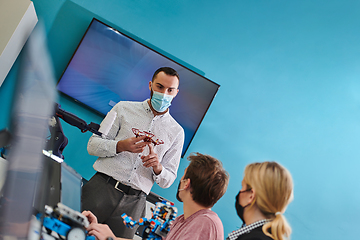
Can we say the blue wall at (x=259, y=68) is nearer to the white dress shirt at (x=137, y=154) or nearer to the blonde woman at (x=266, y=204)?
the white dress shirt at (x=137, y=154)

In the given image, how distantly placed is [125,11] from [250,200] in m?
2.25

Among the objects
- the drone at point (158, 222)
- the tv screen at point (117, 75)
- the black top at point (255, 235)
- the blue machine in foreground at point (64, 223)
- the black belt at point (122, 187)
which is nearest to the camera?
the blue machine in foreground at point (64, 223)

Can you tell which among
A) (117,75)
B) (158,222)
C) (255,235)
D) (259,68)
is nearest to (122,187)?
(158,222)

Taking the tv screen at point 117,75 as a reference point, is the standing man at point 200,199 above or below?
below

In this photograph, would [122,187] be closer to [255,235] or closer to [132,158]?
[132,158]

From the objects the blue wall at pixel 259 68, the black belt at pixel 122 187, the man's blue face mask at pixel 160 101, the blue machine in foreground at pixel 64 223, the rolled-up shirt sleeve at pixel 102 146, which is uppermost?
the blue wall at pixel 259 68

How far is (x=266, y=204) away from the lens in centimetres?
74

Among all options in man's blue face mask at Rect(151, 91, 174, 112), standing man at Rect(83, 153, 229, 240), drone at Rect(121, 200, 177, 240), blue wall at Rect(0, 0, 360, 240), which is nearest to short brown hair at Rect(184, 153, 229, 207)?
standing man at Rect(83, 153, 229, 240)

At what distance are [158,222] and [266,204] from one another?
0.37 meters

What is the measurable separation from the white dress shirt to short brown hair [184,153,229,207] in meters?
0.37

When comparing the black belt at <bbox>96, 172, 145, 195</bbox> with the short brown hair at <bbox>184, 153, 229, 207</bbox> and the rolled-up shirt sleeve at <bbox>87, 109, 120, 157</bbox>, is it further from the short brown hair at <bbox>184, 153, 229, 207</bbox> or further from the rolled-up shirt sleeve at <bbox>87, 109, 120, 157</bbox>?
the short brown hair at <bbox>184, 153, 229, 207</bbox>

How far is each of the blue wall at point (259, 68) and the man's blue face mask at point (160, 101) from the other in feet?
2.98

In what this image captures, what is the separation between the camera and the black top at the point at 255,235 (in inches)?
27.3

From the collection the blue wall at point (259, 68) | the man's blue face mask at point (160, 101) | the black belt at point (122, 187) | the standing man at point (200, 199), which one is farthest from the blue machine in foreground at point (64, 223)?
the blue wall at point (259, 68)
